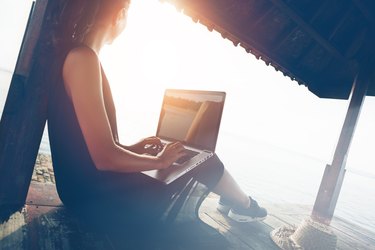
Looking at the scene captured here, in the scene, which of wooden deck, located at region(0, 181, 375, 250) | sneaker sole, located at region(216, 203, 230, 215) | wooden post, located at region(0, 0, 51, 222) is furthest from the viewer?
sneaker sole, located at region(216, 203, 230, 215)

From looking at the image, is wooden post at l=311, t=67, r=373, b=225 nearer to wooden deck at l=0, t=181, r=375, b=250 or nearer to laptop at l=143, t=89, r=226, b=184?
wooden deck at l=0, t=181, r=375, b=250

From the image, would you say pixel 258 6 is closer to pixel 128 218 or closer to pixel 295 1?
pixel 295 1

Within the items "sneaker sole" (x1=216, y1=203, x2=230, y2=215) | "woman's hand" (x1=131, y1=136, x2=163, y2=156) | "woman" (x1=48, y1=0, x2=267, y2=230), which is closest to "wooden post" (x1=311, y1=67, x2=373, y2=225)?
"sneaker sole" (x1=216, y1=203, x2=230, y2=215)

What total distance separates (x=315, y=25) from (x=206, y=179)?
9.30 feet

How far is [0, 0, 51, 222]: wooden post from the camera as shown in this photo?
191 cm

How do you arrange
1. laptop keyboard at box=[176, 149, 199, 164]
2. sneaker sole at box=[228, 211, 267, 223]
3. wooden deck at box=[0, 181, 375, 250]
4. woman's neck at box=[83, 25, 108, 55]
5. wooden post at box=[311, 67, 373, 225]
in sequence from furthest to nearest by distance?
wooden post at box=[311, 67, 373, 225], sneaker sole at box=[228, 211, 267, 223], laptop keyboard at box=[176, 149, 199, 164], woman's neck at box=[83, 25, 108, 55], wooden deck at box=[0, 181, 375, 250]

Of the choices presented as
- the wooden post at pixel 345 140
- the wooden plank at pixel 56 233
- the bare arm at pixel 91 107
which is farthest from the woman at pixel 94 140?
the wooden post at pixel 345 140

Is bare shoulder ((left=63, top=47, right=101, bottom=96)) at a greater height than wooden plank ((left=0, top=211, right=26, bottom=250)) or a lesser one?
greater

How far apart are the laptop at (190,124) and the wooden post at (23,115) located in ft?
3.36

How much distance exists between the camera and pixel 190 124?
2678 mm

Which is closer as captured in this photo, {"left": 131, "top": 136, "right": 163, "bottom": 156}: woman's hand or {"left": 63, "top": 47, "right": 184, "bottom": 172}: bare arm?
{"left": 63, "top": 47, "right": 184, "bottom": 172}: bare arm

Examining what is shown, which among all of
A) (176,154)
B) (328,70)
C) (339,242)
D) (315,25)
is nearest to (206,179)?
(176,154)

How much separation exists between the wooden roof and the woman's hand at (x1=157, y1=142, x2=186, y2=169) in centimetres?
208

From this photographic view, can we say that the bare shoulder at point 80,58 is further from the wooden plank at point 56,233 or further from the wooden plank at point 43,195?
the wooden plank at point 43,195
